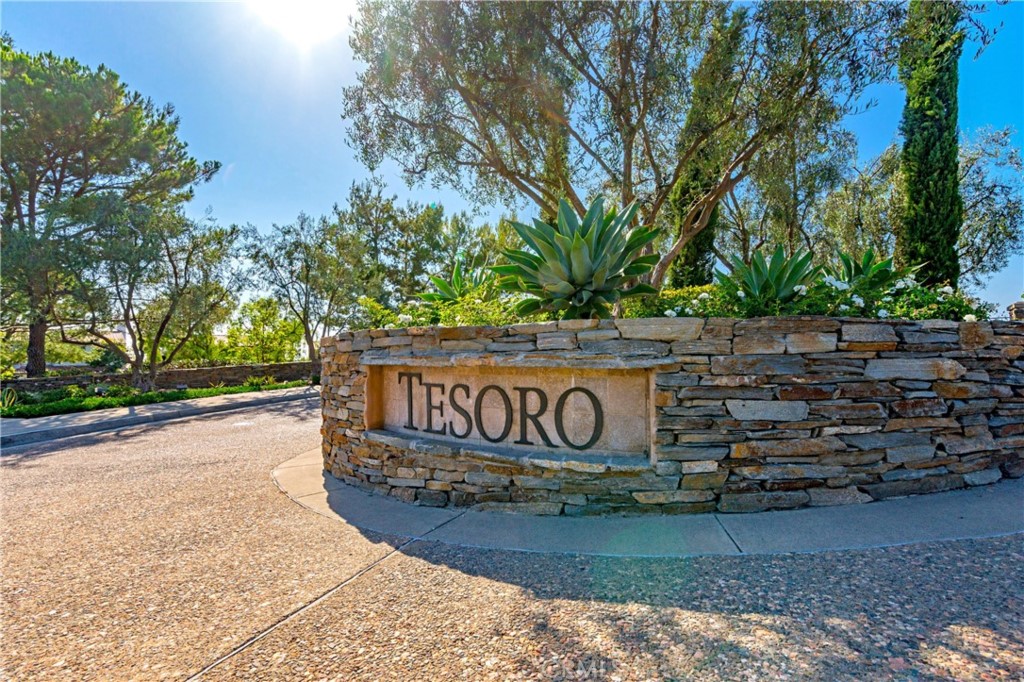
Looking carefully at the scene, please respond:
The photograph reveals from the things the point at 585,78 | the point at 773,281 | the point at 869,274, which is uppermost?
the point at 585,78

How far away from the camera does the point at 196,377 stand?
15.6 metres

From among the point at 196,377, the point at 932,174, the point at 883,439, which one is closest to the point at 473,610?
the point at 883,439

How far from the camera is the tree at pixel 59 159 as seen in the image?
11398mm

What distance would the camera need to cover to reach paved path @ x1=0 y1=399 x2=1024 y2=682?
5.60 ft

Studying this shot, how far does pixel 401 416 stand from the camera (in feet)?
13.6

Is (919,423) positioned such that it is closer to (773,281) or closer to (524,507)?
(773,281)

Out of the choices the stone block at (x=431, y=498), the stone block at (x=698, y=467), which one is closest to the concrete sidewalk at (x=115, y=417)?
the stone block at (x=431, y=498)

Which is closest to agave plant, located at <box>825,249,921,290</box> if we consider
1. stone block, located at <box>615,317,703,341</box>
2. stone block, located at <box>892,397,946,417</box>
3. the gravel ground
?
stone block, located at <box>892,397,946,417</box>

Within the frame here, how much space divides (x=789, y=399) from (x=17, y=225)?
19059 millimetres

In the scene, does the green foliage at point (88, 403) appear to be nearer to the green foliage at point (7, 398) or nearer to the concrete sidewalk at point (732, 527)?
the green foliage at point (7, 398)

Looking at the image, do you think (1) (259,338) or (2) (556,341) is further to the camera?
(1) (259,338)

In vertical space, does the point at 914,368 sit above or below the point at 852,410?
above

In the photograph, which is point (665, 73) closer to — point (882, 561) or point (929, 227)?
point (929, 227)

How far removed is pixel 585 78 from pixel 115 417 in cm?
1077
